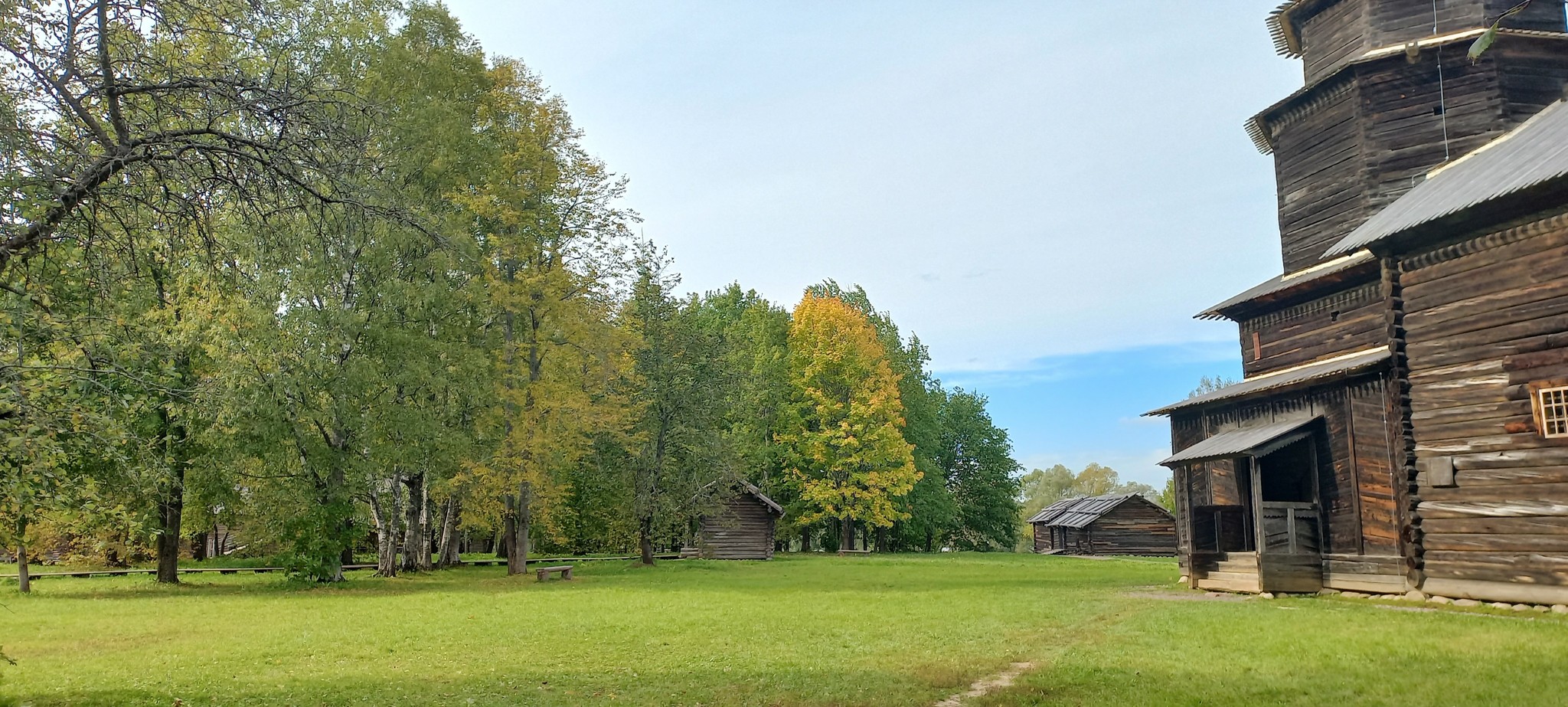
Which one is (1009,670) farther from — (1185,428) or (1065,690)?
(1185,428)

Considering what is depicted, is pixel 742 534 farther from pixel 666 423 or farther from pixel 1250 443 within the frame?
pixel 1250 443

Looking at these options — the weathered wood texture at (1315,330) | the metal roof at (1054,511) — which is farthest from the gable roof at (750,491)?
the metal roof at (1054,511)

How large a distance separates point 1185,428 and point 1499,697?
62.9 feet

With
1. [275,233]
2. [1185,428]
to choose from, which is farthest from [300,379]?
[1185,428]

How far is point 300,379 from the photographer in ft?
81.9

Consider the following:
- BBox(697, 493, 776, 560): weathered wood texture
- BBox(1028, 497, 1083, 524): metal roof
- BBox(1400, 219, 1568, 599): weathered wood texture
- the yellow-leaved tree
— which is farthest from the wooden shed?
BBox(1400, 219, 1568, 599): weathered wood texture

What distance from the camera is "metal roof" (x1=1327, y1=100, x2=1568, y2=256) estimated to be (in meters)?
16.5

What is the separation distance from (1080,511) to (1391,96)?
128 feet

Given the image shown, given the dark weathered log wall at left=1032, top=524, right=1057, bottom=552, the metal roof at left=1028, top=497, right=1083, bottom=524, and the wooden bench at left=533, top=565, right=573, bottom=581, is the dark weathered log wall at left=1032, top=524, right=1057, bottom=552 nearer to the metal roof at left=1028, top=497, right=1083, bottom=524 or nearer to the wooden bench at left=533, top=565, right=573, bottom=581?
the metal roof at left=1028, top=497, right=1083, bottom=524

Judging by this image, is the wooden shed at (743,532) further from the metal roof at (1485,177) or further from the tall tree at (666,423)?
the metal roof at (1485,177)

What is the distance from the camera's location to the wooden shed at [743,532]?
48.2 meters

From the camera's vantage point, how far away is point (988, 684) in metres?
10.9

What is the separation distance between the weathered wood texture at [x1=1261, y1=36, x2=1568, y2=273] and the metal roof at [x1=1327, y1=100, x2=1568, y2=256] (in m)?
1.43

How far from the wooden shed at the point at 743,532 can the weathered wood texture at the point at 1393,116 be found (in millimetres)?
28689
